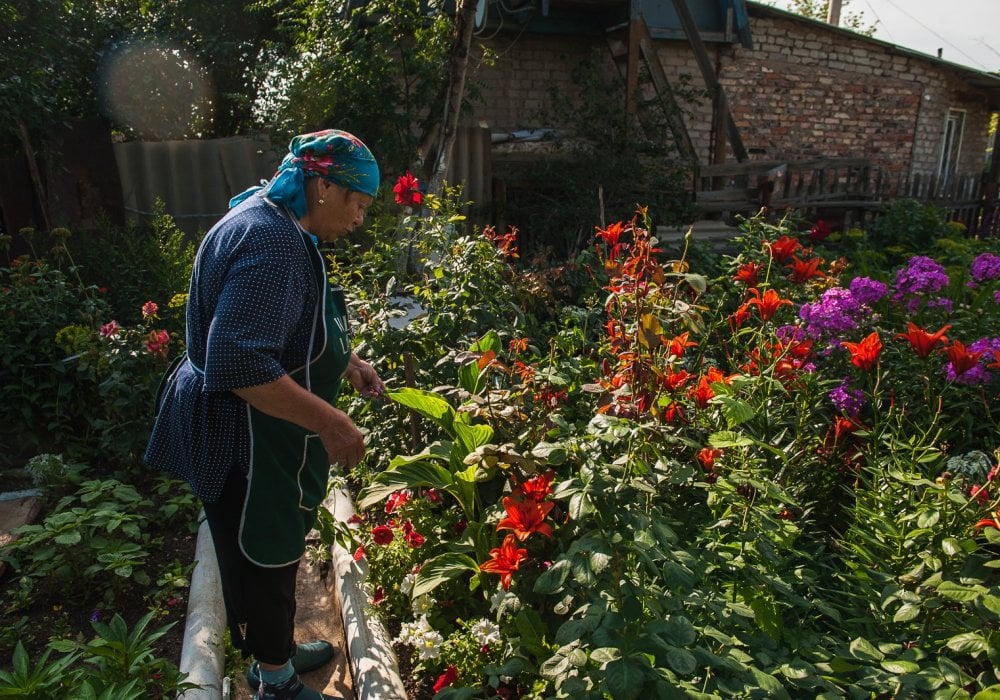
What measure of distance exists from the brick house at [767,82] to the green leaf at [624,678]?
7103mm

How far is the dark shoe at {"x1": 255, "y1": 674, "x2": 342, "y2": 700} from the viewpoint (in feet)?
6.95

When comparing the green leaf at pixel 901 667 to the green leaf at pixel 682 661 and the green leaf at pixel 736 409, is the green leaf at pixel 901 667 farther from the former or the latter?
the green leaf at pixel 736 409

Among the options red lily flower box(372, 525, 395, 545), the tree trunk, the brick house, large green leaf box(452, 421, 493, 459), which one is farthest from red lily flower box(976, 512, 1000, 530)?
the brick house

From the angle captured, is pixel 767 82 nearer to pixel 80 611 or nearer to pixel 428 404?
pixel 428 404

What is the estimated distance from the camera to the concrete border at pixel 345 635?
7.00 feet

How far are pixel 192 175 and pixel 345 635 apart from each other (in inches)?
265

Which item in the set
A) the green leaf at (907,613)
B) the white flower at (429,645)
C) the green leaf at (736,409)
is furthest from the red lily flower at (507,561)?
the green leaf at (907,613)

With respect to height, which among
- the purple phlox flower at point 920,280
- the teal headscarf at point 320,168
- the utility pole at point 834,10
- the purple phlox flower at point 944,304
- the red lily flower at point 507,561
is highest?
the utility pole at point 834,10

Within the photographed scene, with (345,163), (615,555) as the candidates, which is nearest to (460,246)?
(345,163)

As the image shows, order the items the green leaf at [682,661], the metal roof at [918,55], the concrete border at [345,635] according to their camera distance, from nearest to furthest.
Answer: the green leaf at [682,661] < the concrete border at [345,635] < the metal roof at [918,55]

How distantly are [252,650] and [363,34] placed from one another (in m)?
5.92

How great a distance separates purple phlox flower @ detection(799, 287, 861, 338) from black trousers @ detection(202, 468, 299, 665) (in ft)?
6.55

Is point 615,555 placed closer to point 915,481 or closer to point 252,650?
point 915,481

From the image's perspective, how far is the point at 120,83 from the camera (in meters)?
8.00
